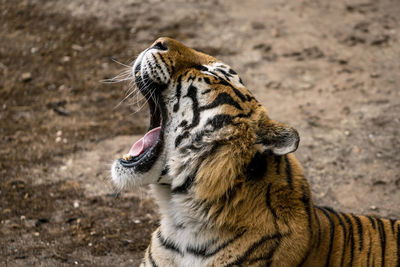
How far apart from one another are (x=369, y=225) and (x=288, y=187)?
553 mm

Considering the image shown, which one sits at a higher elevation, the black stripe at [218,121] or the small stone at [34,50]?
the black stripe at [218,121]

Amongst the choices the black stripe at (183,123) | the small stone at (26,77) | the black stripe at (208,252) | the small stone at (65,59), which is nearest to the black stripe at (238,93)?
the black stripe at (183,123)

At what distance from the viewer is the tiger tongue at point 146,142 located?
2.51 m

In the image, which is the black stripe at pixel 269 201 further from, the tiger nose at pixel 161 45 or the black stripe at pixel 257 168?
the tiger nose at pixel 161 45

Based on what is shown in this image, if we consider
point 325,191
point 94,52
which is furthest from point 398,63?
point 94,52

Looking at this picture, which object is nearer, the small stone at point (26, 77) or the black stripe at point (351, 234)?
the black stripe at point (351, 234)

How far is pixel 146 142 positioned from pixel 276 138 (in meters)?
0.64

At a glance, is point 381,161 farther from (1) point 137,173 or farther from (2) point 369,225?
(1) point 137,173

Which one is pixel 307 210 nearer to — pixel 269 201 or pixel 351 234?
pixel 269 201

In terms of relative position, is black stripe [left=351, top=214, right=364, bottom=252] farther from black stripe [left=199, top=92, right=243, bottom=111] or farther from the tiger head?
black stripe [left=199, top=92, right=243, bottom=111]

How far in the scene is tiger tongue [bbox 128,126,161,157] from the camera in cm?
251

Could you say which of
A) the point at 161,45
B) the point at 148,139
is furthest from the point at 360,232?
the point at 161,45

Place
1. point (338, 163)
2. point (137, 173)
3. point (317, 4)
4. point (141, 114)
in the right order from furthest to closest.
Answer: point (317, 4)
point (141, 114)
point (338, 163)
point (137, 173)

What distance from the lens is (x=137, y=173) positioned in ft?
7.95
